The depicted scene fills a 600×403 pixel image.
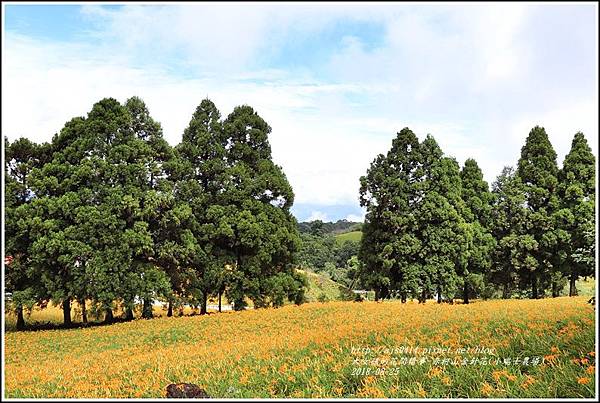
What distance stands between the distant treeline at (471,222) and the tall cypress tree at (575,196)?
1.9 inches

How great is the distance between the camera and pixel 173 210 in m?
20.9

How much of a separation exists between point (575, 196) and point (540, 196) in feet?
5.53

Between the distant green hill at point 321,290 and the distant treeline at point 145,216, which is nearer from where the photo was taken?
the distant treeline at point 145,216

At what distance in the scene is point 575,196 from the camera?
89.9 feet

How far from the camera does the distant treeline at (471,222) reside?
958 inches

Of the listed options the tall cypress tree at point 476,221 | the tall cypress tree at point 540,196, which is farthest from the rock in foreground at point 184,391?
the tall cypress tree at point 540,196

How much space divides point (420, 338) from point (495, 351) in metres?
1.72

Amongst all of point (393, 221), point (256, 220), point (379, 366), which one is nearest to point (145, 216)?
point (256, 220)

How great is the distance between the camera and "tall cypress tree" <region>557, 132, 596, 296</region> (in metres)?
26.9

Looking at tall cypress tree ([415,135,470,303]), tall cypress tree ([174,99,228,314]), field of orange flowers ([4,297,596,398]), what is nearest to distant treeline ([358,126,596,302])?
tall cypress tree ([415,135,470,303])

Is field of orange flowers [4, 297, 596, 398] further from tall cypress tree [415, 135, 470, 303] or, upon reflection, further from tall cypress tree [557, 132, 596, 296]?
tall cypress tree [557, 132, 596, 296]

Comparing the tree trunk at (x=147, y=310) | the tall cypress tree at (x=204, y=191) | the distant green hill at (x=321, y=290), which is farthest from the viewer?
the distant green hill at (x=321, y=290)

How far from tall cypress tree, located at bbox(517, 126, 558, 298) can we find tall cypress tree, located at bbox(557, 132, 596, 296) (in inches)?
21.3

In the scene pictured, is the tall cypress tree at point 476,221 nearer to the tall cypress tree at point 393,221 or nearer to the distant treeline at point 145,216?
the tall cypress tree at point 393,221
